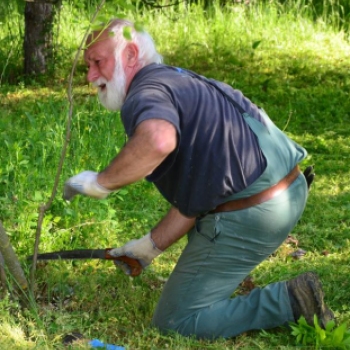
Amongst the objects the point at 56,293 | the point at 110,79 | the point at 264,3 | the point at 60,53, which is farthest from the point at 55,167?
the point at 264,3

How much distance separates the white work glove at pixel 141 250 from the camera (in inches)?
183

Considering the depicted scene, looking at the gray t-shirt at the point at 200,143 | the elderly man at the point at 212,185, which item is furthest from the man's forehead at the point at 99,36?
the gray t-shirt at the point at 200,143

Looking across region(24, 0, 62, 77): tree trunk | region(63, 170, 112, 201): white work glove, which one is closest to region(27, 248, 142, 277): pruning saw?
region(63, 170, 112, 201): white work glove

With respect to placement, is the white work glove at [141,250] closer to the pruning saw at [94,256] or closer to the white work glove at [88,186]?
→ the pruning saw at [94,256]

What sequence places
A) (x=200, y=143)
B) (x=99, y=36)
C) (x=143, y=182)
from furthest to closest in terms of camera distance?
(x=143, y=182) → (x=99, y=36) → (x=200, y=143)

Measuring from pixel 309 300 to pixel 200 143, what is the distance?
0.96 meters

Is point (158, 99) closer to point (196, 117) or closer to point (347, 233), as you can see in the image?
point (196, 117)

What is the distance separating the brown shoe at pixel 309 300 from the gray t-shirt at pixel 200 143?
1.92 ft

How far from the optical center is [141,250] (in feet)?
15.3

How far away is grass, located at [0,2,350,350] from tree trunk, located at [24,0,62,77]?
0.19 m

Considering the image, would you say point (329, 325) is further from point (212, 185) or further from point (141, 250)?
point (141, 250)

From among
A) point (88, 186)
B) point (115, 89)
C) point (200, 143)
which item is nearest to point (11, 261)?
point (88, 186)

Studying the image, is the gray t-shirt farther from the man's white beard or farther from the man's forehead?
the man's forehead

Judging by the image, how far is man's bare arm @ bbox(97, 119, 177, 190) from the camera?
11.9 feet
